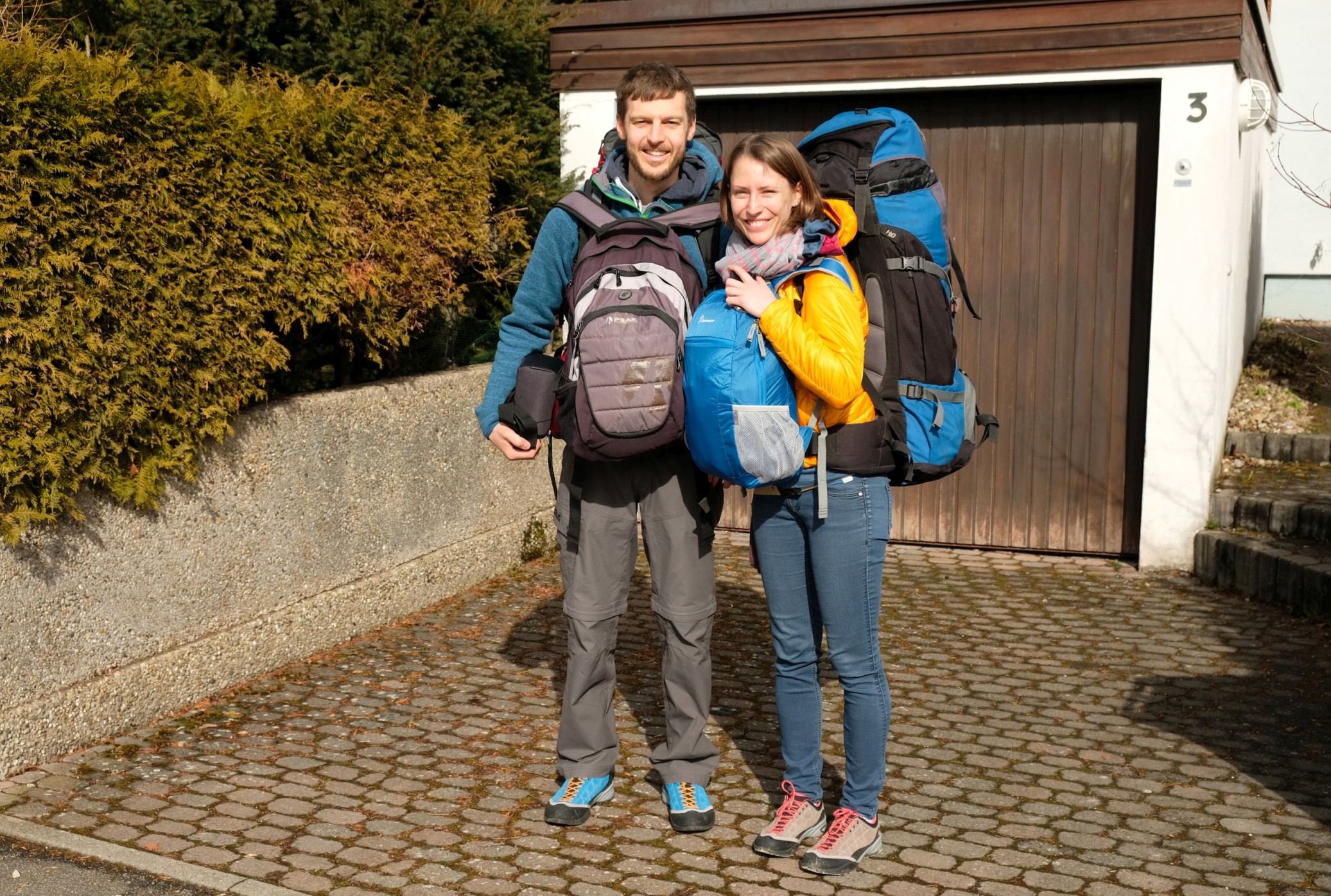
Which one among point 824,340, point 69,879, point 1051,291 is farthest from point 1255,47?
point 69,879

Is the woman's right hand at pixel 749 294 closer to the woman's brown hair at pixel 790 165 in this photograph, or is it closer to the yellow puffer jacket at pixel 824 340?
the yellow puffer jacket at pixel 824 340

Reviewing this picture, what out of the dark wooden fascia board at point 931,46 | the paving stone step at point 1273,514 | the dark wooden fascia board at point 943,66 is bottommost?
the paving stone step at point 1273,514

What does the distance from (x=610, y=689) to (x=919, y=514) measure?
4.17 meters

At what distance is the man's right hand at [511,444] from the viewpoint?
4.07 meters

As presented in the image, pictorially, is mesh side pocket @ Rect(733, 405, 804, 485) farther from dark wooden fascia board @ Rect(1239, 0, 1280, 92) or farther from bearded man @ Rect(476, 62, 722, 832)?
dark wooden fascia board @ Rect(1239, 0, 1280, 92)

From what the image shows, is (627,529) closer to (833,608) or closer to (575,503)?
(575,503)

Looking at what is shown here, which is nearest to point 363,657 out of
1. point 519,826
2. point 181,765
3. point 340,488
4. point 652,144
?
point 340,488

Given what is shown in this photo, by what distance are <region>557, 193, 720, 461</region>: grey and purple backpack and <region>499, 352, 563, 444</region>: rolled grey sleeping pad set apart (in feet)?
0.15

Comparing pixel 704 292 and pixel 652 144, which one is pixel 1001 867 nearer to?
pixel 704 292

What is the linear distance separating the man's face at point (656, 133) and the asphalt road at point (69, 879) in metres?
2.33

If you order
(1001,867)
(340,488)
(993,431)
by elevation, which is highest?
(993,431)

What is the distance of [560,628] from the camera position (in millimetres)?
6367

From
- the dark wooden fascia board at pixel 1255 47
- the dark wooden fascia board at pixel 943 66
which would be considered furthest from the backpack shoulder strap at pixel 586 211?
the dark wooden fascia board at pixel 1255 47

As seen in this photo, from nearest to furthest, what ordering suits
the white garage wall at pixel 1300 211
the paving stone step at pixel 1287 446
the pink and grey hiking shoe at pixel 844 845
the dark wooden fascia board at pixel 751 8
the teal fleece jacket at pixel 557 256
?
the pink and grey hiking shoe at pixel 844 845 → the teal fleece jacket at pixel 557 256 → the dark wooden fascia board at pixel 751 8 → the paving stone step at pixel 1287 446 → the white garage wall at pixel 1300 211
